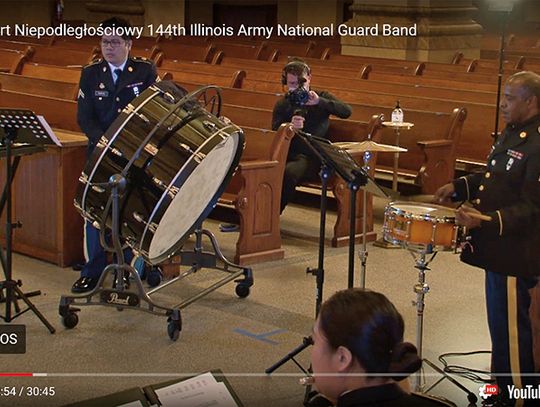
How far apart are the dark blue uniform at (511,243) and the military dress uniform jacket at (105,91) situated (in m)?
2.33

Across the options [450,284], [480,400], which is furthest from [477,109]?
[480,400]

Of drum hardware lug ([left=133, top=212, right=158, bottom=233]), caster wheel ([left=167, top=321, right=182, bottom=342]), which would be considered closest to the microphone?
caster wheel ([left=167, top=321, right=182, bottom=342])

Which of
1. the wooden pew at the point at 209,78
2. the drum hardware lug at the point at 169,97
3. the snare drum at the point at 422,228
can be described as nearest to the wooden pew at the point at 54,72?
the wooden pew at the point at 209,78

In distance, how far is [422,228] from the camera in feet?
14.1

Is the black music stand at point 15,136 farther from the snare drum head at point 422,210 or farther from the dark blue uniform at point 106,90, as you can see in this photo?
the snare drum head at point 422,210

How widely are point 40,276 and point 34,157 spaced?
0.79 m

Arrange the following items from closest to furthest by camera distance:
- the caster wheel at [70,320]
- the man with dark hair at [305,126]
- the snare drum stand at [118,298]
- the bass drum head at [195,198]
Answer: the bass drum head at [195,198]
the snare drum stand at [118,298]
the caster wheel at [70,320]
the man with dark hair at [305,126]

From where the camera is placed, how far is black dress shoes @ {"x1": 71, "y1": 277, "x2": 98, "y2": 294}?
6.11 meters

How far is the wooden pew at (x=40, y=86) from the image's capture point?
8727 mm

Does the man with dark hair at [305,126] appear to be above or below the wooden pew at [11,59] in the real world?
below

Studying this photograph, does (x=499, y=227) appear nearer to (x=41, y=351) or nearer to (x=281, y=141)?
(x=41, y=351)

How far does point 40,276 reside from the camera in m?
6.46

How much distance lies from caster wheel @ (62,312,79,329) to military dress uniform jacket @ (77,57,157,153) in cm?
105

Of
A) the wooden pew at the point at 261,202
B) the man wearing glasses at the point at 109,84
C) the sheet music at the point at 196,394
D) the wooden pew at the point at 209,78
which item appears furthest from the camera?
the wooden pew at the point at 209,78
